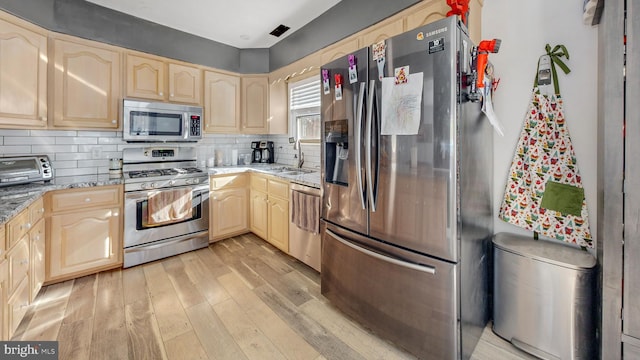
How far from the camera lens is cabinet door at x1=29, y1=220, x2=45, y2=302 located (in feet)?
6.48

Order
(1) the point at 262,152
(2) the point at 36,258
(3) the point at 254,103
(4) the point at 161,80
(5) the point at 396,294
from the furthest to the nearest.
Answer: (1) the point at 262,152 < (3) the point at 254,103 < (4) the point at 161,80 < (2) the point at 36,258 < (5) the point at 396,294

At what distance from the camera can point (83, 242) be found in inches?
97.1

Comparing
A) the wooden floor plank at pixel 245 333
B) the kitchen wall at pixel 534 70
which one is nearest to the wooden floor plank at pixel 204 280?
the wooden floor plank at pixel 245 333

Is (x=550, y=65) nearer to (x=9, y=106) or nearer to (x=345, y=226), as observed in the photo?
(x=345, y=226)

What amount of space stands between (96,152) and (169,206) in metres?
1.02

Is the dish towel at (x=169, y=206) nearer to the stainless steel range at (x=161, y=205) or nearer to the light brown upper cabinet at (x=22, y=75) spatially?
the stainless steel range at (x=161, y=205)

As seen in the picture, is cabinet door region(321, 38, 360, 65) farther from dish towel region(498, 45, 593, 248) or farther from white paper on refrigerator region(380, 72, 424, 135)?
dish towel region(498, 45, 593, 248)

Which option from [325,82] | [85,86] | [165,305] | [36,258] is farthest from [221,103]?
[165,305]

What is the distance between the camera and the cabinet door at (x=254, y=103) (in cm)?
378

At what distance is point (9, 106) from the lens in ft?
6.84

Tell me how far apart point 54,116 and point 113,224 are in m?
1.14

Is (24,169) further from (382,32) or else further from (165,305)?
(382,32)

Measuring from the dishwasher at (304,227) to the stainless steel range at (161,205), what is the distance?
1.19 meters

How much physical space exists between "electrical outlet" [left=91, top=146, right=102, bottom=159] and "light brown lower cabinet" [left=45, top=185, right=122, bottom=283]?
66 cm
